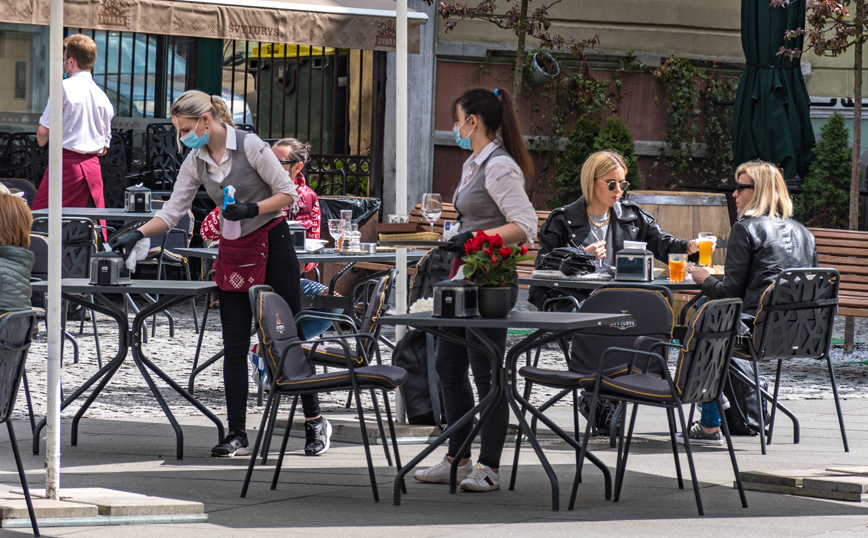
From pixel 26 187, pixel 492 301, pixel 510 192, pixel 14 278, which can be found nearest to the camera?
pixel 492 301

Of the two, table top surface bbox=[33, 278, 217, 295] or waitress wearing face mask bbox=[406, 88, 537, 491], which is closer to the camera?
waitress wearing face mask bbox=[406, 88, 537, 491]

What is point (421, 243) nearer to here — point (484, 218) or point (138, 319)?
point (484, 218)

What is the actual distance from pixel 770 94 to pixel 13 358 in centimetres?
952

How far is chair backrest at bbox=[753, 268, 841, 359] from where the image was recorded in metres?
6.58

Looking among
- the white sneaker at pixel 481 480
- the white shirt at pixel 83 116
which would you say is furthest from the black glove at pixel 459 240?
the white shirt at pixel 83 116

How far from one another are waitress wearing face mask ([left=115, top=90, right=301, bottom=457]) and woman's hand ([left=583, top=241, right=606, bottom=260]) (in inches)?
71.4

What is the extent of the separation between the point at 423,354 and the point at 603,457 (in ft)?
3.61

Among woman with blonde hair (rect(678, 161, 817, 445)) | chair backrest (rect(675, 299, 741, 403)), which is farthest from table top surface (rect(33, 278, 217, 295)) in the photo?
woman with blonde hair (rect(678, 161, 817, 445))

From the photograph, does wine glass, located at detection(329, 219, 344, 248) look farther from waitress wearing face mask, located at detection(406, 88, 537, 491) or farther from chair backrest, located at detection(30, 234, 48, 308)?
waitress wearing face mask, located at detection(406, 88, 537, 491)

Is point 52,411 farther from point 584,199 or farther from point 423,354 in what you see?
point 584,199

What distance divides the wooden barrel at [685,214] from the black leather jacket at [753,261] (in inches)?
132

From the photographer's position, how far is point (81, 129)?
33.0ft

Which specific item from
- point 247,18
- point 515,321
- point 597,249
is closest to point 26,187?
point 247,18

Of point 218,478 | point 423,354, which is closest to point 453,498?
point 218,478
